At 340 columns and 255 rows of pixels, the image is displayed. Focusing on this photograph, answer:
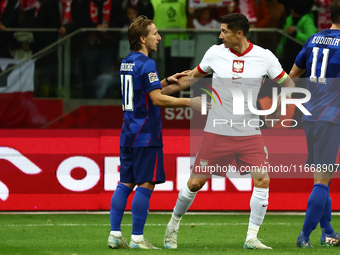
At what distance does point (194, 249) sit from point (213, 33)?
5721 mm

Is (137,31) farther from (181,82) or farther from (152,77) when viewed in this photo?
(181,82)

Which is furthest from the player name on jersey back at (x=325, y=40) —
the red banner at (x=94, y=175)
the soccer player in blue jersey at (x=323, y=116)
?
the red banner at (x=94, y=175)

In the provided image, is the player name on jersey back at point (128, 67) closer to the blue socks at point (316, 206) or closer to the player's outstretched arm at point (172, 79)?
the player's outstretched arm at point (172, 79)

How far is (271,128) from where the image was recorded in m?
11.6

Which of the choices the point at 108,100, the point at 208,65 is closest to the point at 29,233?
the point at 208,65

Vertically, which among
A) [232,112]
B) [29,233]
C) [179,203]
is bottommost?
[29,233]

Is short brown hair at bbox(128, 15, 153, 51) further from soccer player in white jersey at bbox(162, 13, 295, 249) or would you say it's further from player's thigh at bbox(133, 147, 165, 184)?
player's thigh at bbox(133, 147, 165, 184)

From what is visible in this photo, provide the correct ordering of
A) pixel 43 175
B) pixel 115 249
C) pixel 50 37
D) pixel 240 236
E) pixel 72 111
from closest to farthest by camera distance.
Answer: pixel 115 249, pixel 240 236, pixel 43 175, pixel 72 111, pixel 50 37

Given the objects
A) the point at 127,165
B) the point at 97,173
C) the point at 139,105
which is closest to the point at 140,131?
the point at 139,105

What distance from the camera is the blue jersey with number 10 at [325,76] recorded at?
7742mm

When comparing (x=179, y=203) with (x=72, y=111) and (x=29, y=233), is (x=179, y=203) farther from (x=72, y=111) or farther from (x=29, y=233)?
(x=72, y=111)

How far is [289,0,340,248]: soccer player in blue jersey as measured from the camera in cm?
773

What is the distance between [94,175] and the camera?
11359mm

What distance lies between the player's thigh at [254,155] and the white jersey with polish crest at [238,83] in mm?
66
